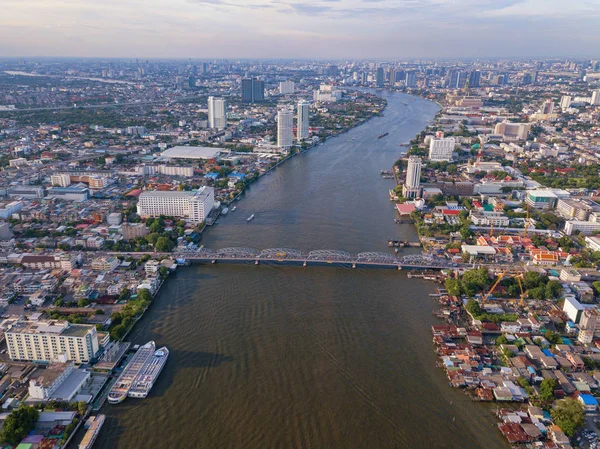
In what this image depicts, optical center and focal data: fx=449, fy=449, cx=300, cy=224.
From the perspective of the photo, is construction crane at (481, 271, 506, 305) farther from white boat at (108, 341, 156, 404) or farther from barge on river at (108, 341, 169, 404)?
white boat at (108, 341, 156, 404)

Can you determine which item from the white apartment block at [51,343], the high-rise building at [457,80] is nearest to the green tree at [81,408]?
the white apartment block at [51,343]

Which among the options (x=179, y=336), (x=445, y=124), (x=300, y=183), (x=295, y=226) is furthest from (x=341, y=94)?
(x=179, y=336)

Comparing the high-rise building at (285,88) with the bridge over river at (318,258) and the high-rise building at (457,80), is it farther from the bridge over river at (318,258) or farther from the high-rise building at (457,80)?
the bridge over river at (318,258)

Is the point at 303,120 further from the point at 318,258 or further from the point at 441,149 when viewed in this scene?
the point at 318,258

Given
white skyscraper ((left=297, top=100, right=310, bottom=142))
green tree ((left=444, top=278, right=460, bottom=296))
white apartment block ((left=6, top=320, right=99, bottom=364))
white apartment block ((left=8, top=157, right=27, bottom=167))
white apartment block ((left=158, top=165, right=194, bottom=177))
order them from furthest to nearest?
1. white skyscraper ((left=297, top=100, right=310, bottom=142))
2. white apartment block ((left=8, top=157, right=27, bottom=167))
3. white apartment block ((left=158, top=165, right=194, bottom=177))
4. green tree ((left=444, top=278, right=460, bottom=296))
5. white apartment block ((left=6, top=320, right=99, bottom=364))

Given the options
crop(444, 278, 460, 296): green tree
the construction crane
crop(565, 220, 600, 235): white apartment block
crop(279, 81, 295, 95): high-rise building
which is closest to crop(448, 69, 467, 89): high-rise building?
crop(279, 81, 295, 95): high-rise building

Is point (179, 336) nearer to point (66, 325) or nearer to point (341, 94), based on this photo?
point (66, 325)
